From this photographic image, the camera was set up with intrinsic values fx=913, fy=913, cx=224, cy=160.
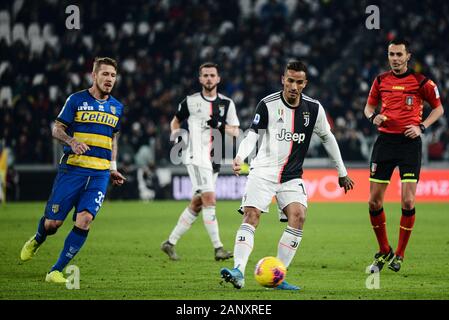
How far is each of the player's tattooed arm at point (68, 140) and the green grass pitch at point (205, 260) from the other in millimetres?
1425

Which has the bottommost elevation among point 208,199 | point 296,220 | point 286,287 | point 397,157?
point 286,287

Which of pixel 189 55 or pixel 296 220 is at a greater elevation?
pixel 189 55

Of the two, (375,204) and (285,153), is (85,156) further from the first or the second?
(375,204)

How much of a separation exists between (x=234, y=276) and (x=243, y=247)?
1.08ft

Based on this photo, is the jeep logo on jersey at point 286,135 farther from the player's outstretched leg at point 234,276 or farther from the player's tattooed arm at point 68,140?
the player's tattooed arm at point 68,140

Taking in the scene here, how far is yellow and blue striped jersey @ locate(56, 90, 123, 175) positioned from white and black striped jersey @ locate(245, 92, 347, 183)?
1.75 m

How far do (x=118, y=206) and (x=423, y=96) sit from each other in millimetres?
13453

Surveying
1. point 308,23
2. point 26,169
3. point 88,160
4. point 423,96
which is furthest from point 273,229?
point 308,23

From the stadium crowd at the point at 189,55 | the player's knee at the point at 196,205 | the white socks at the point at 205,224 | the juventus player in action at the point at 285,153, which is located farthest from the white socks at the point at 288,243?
the stadium crowd at the point at 189,55

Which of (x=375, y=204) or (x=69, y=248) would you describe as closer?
(x=69, y=248)

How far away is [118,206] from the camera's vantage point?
77.7ft

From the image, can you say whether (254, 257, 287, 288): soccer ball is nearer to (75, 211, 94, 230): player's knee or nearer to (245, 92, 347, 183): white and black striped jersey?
(245, 92, 347, 183): white and black striped jersey

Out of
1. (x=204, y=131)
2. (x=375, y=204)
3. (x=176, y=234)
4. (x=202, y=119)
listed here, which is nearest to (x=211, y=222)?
(x=176, y=234)

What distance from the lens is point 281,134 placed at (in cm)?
955
